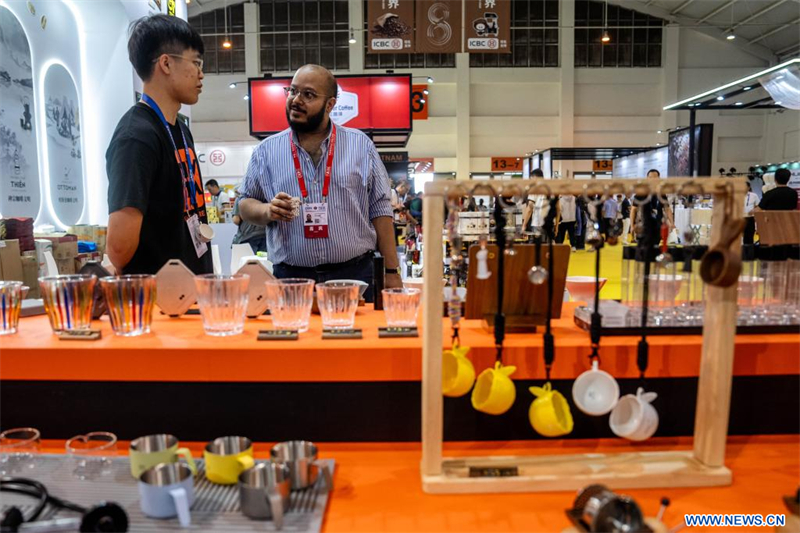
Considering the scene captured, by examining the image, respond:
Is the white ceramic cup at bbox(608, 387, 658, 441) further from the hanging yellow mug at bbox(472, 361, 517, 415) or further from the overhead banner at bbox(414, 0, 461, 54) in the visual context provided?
the overhead banner at bbox(414, 0, 461, 54)

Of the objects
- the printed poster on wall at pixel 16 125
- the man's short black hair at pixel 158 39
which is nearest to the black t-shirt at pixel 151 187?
the man's short black hair at pixel 158 39

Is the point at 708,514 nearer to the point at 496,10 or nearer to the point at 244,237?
the point at 244,237

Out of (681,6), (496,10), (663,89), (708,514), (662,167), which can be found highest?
(681,6)

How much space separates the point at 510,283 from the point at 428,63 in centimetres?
1718

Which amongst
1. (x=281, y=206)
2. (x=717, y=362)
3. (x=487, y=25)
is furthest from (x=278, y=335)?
(x=487, y=25)

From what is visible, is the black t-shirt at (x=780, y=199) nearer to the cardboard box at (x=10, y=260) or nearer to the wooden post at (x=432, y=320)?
the wooden post at (x=432, y=320)

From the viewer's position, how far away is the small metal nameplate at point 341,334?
1129 mm

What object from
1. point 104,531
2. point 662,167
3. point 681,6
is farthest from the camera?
point 681,6

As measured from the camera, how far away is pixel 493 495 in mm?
952

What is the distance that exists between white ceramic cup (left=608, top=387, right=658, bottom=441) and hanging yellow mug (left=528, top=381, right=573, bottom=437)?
3.8 inches

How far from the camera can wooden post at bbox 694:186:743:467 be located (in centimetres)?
97

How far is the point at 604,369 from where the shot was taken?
108cm

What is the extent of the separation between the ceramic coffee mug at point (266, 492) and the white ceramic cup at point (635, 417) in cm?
57

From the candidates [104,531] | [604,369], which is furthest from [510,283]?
[104,531]
